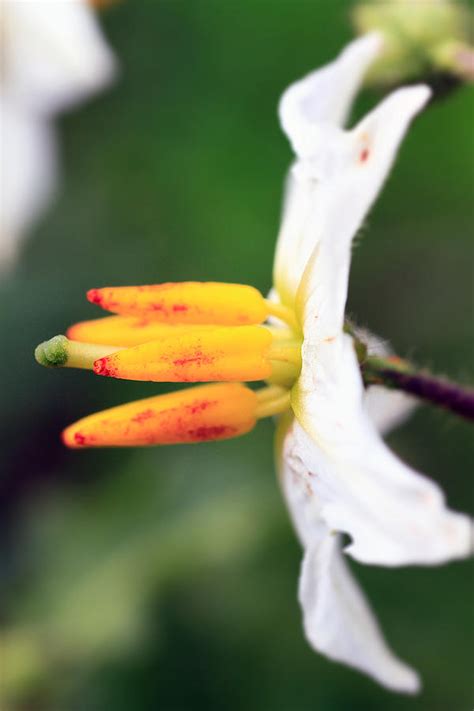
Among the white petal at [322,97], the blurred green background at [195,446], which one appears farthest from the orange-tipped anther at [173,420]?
the blurred green background at [195,446]

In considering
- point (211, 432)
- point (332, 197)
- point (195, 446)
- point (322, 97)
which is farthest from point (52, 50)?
point (332, 197)

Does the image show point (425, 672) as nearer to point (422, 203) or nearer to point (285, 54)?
point (422, 203)

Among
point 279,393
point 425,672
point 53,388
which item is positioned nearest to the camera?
point 279,393

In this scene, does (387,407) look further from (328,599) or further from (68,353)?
(68,353)

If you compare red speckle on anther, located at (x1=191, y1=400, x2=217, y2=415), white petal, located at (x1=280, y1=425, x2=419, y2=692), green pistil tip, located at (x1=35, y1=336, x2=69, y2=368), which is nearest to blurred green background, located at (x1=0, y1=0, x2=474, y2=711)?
white petal, located at (x1=280, y1=425, x2=419, y2=692)

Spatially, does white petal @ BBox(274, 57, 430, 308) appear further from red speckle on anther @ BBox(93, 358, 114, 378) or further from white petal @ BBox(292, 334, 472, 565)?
red speckle on anther @ BBox(93, 358, 114, 378)

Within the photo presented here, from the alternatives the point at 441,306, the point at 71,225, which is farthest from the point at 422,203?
the point at 71,225
